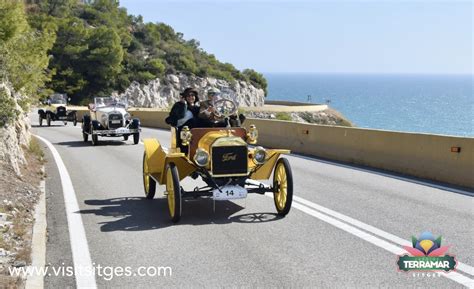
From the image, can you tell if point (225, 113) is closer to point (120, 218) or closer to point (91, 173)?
point (120, 218)

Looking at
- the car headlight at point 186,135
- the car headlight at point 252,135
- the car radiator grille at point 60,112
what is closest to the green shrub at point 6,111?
the car headlight at point 186,135

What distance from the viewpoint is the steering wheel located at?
934 centimetres

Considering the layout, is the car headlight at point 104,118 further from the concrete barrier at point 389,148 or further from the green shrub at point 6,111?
the green shrub at point 6,111

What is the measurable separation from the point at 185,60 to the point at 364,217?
8719cm

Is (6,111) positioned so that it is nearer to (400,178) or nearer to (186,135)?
(186,135)

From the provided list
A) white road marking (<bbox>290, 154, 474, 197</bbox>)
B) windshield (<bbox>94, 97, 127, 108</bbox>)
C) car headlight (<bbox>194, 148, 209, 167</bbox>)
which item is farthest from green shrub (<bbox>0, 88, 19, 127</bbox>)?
windshield (<bbox>94, 97, 127, 108</bbox>)

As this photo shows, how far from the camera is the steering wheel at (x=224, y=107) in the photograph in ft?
30.6

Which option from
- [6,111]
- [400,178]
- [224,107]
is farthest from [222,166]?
[400,178]

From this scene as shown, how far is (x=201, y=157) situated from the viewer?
8.33m

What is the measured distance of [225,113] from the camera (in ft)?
30.6

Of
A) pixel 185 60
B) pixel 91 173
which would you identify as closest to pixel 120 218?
pixel 91 173

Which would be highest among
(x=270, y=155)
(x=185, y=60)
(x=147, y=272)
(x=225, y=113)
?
(x=185, y=60)

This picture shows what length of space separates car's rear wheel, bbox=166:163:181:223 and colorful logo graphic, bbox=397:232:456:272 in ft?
9.76

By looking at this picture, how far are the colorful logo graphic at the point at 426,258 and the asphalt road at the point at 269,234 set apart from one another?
14 centimetres
